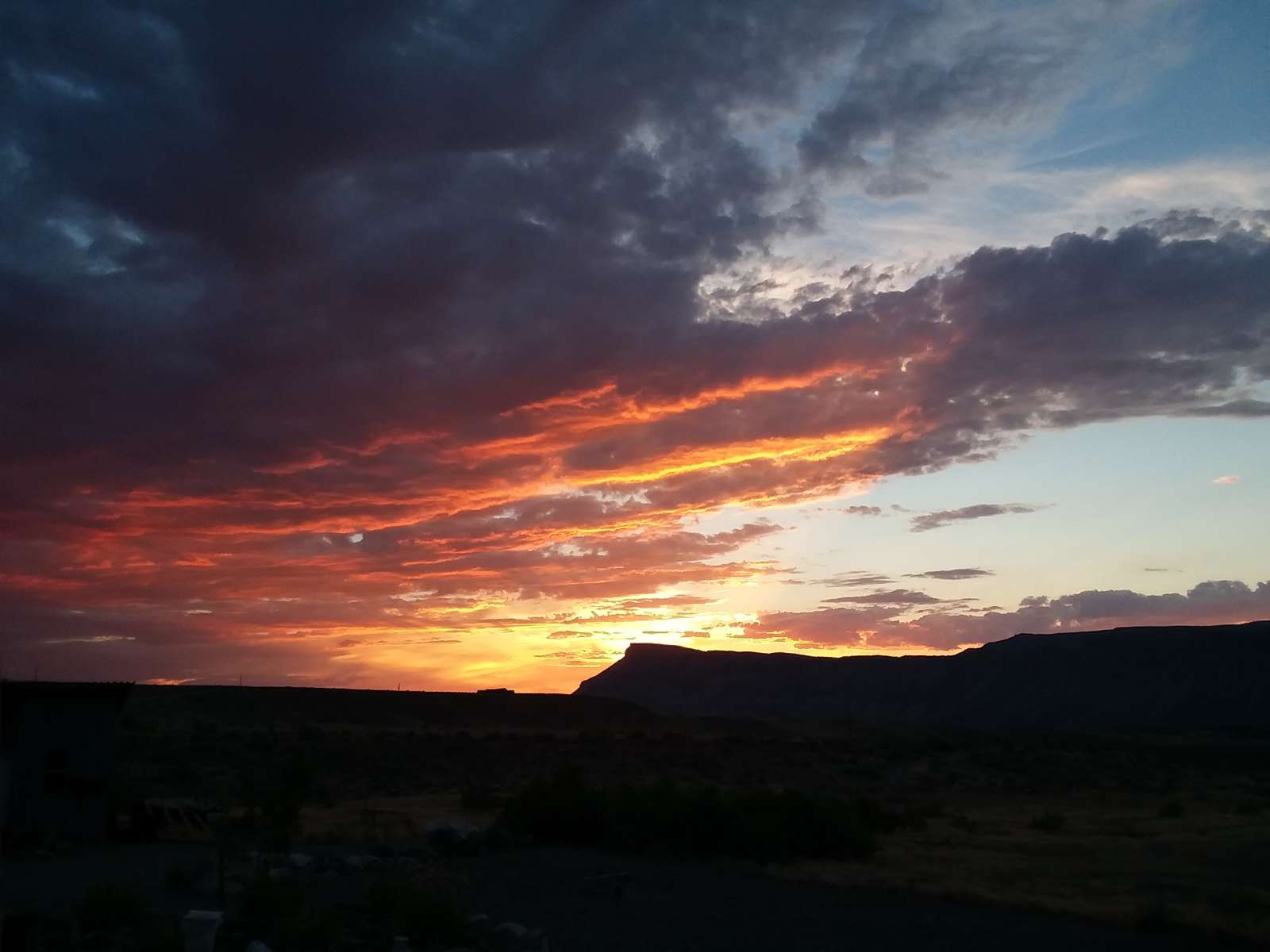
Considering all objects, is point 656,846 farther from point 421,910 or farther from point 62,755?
point 62,755

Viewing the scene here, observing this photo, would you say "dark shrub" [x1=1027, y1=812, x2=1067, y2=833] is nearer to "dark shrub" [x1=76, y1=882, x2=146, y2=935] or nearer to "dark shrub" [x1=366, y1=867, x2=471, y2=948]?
"dark shrub" [x1=366, y1=867, x2=471, y2=948]

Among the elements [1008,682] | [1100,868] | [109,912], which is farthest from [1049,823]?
[1008,682]

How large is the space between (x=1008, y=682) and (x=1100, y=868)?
122m

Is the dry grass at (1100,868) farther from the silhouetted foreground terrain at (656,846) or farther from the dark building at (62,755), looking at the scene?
the dark building at (62,755)

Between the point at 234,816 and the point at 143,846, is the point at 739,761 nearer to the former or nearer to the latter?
the point at 234,816

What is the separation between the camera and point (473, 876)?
73.1 feet

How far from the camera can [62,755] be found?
29.9 metres

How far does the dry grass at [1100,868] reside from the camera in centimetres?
1959

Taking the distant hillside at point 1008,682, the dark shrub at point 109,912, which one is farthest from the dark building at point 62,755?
the distant hillside at point 1008,682

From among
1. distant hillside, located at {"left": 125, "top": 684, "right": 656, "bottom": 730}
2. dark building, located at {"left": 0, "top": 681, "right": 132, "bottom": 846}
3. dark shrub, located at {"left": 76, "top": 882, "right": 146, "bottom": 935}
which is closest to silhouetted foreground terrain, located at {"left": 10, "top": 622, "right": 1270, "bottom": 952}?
dark shrub, located at {"left": 76, "top": 882, "right": 146, "bottom": 935}

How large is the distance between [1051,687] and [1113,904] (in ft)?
406

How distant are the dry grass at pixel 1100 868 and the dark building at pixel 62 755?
18.1 metres

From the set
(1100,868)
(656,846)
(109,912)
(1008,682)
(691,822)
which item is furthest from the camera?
(1008,682)

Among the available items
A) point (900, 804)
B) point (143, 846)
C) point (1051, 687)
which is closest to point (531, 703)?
point (1051, 687)
